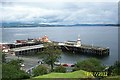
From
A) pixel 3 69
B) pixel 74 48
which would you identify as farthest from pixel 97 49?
pixel 3 69

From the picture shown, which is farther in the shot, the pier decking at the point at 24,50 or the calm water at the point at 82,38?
the pier decking at the point at 24,50

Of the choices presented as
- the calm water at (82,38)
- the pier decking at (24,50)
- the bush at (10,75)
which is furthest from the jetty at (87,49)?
the bush at (10,75)

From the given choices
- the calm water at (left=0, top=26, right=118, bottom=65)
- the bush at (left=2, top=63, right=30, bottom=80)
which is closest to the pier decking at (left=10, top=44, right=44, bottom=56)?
the calm water at (left=0, top=26, right=118, bottom=65)

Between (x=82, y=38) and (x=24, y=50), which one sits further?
(x=82, y=38)

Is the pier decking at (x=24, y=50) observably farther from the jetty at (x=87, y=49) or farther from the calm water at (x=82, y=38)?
the calm water at (x=82, y=38)

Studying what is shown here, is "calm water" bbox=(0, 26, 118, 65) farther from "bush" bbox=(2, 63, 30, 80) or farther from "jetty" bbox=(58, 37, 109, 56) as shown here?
"bush" bbox=(2, 63, 30, 80)

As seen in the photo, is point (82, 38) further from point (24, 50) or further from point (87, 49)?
point (24, 50)

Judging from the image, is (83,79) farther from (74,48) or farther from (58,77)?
(74,48)

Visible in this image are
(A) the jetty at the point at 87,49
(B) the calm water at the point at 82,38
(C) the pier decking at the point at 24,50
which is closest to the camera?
(B) the calm water at the point at 82,38

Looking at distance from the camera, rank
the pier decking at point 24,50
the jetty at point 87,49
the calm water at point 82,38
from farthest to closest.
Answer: the pier decking at point 24,50 → the jetty at point 87,49 → the calm water at point 82,38

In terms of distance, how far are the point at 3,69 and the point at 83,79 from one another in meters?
1.83

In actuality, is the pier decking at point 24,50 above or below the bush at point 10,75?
below

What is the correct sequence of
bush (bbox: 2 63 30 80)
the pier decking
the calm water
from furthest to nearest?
the pier decking → the calm water → bush (bbox: 2 63 30 80)

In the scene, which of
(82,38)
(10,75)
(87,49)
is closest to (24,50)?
(87,49)
